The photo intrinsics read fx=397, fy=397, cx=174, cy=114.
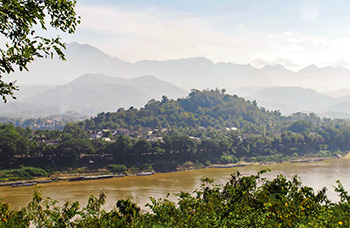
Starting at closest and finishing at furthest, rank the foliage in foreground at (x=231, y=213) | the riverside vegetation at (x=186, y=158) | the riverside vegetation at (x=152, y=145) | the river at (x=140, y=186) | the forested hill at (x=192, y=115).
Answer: the foliage in foreground at (x=231, y=213), the riverside vegetation at (x=186, y=158), the river at (x=140, y=186), the riverside vegetation at (x=152, y=145), the forested hill at (x=192, y=115)

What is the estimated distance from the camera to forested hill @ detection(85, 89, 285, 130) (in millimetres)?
58978

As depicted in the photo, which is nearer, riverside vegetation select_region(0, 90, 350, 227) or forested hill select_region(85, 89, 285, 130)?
riverside vegetation select_region(0, 90, 350, 227)

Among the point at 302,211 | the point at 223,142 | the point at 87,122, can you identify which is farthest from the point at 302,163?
the point at 302,211

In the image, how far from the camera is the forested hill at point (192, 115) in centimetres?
5898

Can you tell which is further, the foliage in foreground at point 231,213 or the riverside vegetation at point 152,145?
the riverside vegetation at point 152,145

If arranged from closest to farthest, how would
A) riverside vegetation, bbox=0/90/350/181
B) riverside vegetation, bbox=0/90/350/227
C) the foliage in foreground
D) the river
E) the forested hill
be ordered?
1. the foliage in foreground
2. riverside vegetation, bbox=0/90/350/227
3. the river
4. riverside vegetation, bbox=0/90/350/181
5. the forested hill

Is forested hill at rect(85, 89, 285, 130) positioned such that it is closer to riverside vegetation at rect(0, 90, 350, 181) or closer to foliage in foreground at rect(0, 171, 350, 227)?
riverside vegetation at rect(0, 90, 350, 181)

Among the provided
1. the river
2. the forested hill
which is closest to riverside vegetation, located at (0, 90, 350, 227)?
the forested hill

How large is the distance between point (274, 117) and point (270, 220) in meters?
69.7

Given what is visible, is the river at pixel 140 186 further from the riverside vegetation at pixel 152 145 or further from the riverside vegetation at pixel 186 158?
the riverside vegetation at pixel 152 145

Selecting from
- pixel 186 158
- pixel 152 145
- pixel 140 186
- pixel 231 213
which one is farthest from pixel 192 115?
pixel 231 213

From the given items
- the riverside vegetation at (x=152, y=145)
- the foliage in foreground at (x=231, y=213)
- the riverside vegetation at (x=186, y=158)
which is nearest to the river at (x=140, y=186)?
the riverside vegetation at (x=186, y=158)

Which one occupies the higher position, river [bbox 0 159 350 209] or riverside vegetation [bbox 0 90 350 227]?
riverside vegetation [bbox 0 90 350 227]

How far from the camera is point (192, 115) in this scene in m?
64.8
